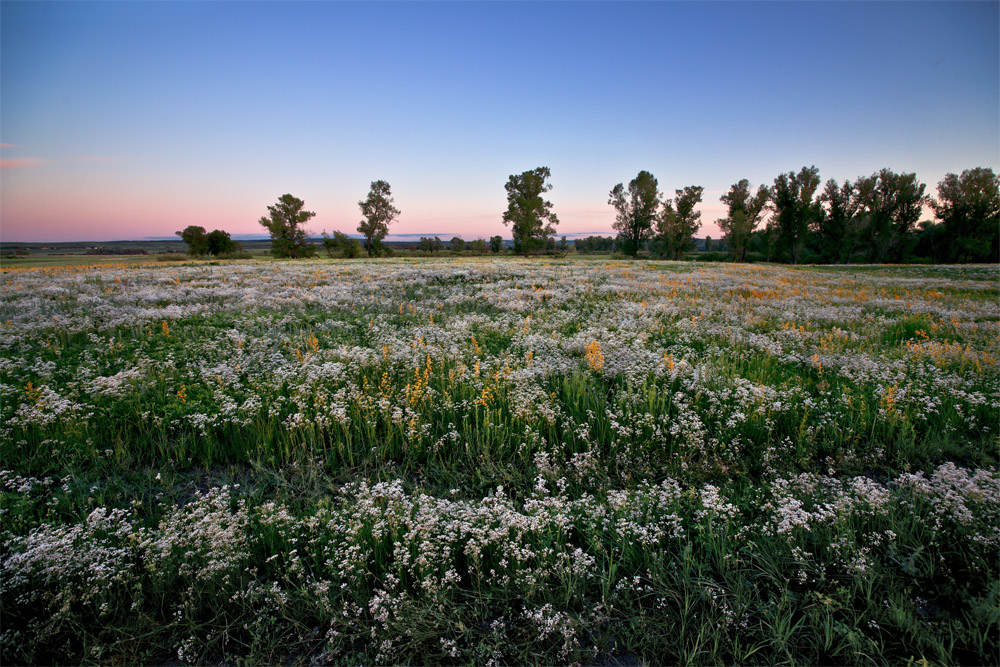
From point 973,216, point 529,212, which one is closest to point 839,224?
point 973,216

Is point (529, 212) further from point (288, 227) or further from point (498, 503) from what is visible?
point (498, 503)

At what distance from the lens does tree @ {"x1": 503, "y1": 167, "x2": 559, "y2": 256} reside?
255 feet

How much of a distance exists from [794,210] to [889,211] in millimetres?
14995

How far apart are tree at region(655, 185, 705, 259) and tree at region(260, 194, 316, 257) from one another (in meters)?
69.8

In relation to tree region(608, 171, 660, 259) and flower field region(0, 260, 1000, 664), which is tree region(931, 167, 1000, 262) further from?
flower field region(0, 260, 1000, 664)

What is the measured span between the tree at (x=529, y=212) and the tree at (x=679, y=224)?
66.5ft

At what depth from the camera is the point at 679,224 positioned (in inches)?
2795

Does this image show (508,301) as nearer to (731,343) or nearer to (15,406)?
(731,343)

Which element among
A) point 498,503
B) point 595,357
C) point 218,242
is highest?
point 218,242

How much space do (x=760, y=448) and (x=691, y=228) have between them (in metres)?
76.8

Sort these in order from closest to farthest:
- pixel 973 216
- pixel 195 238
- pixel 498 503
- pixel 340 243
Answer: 1. pixel 498 503
2. pixel 973 216
3. pixel 195 238
4. pixel 340 243

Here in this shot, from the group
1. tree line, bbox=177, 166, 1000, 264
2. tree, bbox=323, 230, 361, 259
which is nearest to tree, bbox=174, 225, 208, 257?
tree line, bbox=177, 166, 1000, 264

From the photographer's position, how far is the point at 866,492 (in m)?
3.61

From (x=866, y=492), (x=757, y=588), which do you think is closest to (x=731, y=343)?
(x=866, y=492)
